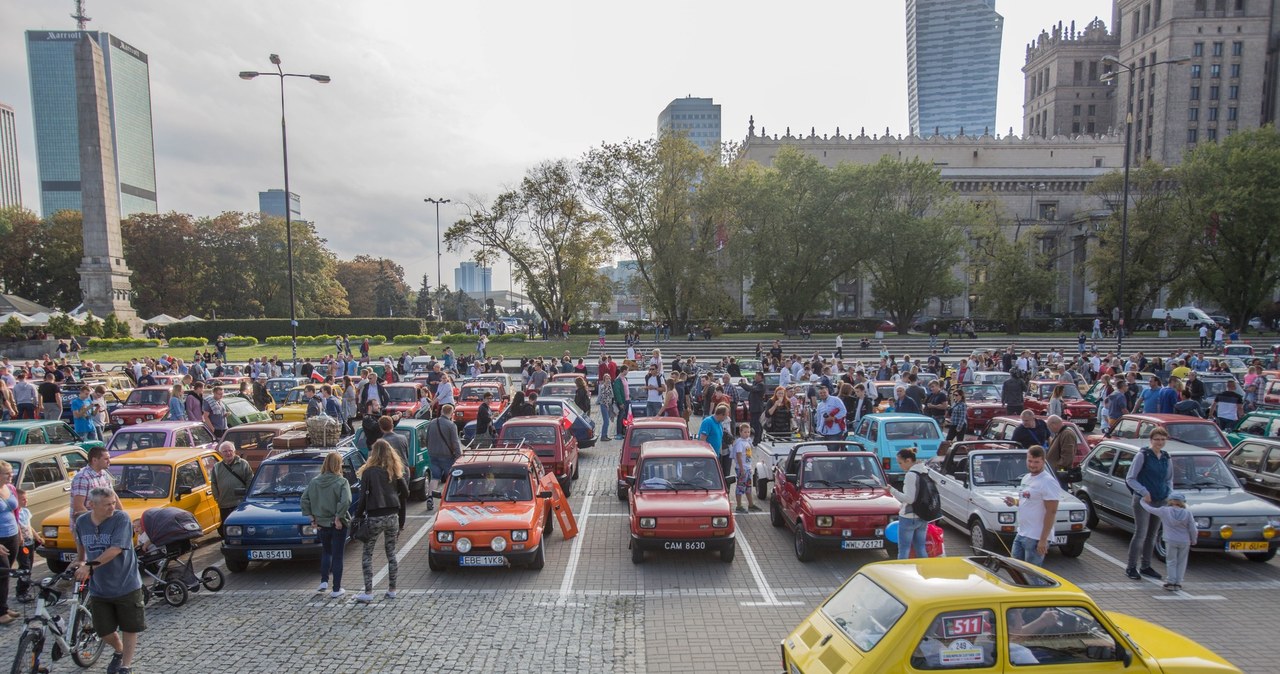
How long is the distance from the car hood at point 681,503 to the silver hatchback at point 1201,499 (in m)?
5.65

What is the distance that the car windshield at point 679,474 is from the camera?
32.2 feet

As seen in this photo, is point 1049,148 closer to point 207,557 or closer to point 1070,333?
point 1070,333

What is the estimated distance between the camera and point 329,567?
8.48 meters

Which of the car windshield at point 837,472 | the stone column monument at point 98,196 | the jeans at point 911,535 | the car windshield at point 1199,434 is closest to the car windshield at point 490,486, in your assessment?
the car windshield at point 837,472

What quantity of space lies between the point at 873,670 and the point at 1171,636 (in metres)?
2.64

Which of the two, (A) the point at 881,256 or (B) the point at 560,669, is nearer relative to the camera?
(B) the point at 560,669

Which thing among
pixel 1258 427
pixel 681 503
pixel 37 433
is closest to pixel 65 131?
pixel 37 433

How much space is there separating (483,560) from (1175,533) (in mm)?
8489

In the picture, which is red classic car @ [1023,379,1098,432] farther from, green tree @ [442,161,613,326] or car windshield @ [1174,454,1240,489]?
green tree @ [442,161,613,326]

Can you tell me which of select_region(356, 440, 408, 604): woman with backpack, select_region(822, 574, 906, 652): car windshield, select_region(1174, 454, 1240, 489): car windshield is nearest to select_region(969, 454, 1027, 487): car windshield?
select_region(1174, 454, 1240, 489): car windshield

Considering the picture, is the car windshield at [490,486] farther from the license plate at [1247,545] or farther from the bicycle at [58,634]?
the license plate at [1247,545]

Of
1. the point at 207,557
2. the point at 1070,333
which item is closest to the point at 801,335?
the point at 1070,333

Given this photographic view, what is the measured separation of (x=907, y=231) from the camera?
4900 cm

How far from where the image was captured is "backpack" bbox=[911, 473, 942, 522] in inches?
294
